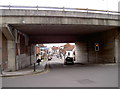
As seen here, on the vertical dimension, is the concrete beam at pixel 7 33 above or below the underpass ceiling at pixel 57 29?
below

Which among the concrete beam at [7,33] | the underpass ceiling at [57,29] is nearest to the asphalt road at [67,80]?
the concrete beam at [7,33]

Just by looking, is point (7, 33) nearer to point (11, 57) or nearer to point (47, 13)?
point (11, 57)

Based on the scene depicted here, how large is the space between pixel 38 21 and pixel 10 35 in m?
3.35

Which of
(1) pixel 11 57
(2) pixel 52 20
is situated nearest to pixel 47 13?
(2) pixel 52 20

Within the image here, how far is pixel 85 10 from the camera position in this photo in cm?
1630

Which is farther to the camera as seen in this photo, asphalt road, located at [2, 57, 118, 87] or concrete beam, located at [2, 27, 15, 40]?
concrete beam, located at [2, 27, 15, 40]

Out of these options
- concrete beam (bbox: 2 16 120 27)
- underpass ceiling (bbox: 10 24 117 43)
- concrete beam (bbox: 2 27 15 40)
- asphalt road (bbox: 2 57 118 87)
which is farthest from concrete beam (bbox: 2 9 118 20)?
asphalt road (bbox: 2 57 118 87)

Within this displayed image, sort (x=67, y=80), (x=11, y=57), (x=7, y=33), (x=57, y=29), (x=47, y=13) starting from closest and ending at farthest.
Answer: (x=67, y=80)
(x=7, y=33)
(x=47, y=13)
(x=11, y=57)
(x=57, y=29)

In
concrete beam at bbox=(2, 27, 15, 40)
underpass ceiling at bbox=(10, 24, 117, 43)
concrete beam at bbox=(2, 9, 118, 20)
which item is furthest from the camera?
underpass ceiling at bbox=(10, 24, 117, 43)

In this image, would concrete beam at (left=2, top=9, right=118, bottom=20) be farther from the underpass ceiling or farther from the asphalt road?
the asphalt road

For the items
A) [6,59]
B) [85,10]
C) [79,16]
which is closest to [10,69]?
[6,59]


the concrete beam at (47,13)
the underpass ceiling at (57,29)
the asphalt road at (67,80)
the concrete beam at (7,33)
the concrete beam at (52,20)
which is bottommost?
the asphalt road at (67,80)

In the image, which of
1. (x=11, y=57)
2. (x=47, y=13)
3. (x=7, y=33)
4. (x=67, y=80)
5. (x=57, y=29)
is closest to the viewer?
(x=67, y=80)

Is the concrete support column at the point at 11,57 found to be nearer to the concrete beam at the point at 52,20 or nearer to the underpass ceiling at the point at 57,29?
the underpass ceiling at the point at 57,29
